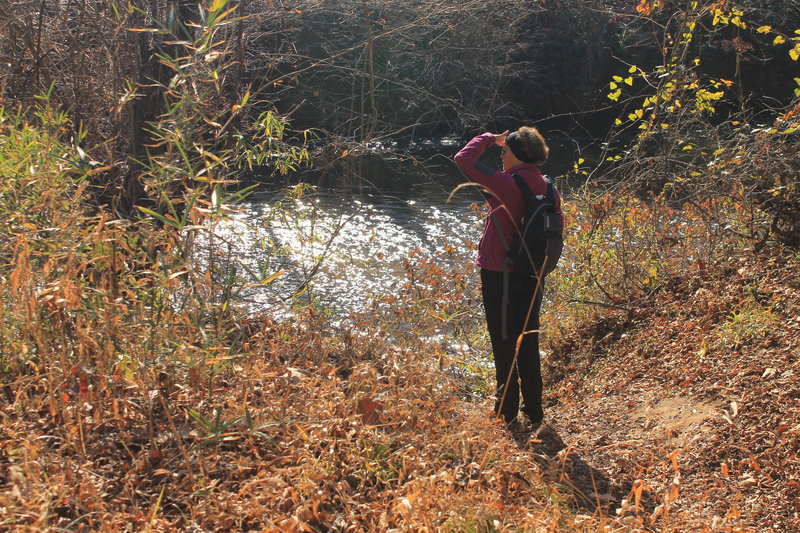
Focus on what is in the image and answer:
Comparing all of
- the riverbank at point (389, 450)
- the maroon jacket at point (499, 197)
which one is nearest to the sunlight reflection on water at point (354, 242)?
A: the maroon jacket at point (499, 197)

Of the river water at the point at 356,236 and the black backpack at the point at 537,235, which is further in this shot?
the river water at the point at 356,236

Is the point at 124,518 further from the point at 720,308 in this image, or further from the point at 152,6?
the point at 152,6

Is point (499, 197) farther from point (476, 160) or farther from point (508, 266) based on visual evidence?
point (508, 266)

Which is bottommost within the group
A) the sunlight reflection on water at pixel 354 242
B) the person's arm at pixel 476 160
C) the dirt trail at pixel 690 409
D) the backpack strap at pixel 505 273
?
the sunlight reflection on water at pixel 354 242

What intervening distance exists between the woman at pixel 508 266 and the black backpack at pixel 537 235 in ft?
0.15

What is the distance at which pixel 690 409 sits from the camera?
4766 mm

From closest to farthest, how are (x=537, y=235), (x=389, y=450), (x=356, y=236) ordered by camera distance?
1. (x=389, y=450)
2. (x=537, y=235)
3. (x=356, y=236)

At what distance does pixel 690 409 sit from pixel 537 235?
157 cm

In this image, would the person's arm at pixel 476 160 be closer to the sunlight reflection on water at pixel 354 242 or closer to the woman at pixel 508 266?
the woman at pixel 508 266

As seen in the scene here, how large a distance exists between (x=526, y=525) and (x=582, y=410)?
2648 millimetres

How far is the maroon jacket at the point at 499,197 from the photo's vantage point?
4.47 m

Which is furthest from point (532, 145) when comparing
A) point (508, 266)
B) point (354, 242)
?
point (354, 242)

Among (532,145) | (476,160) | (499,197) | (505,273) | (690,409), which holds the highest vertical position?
(532,145)

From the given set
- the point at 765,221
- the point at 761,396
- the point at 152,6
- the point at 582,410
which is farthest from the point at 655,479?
the point at 152,6
